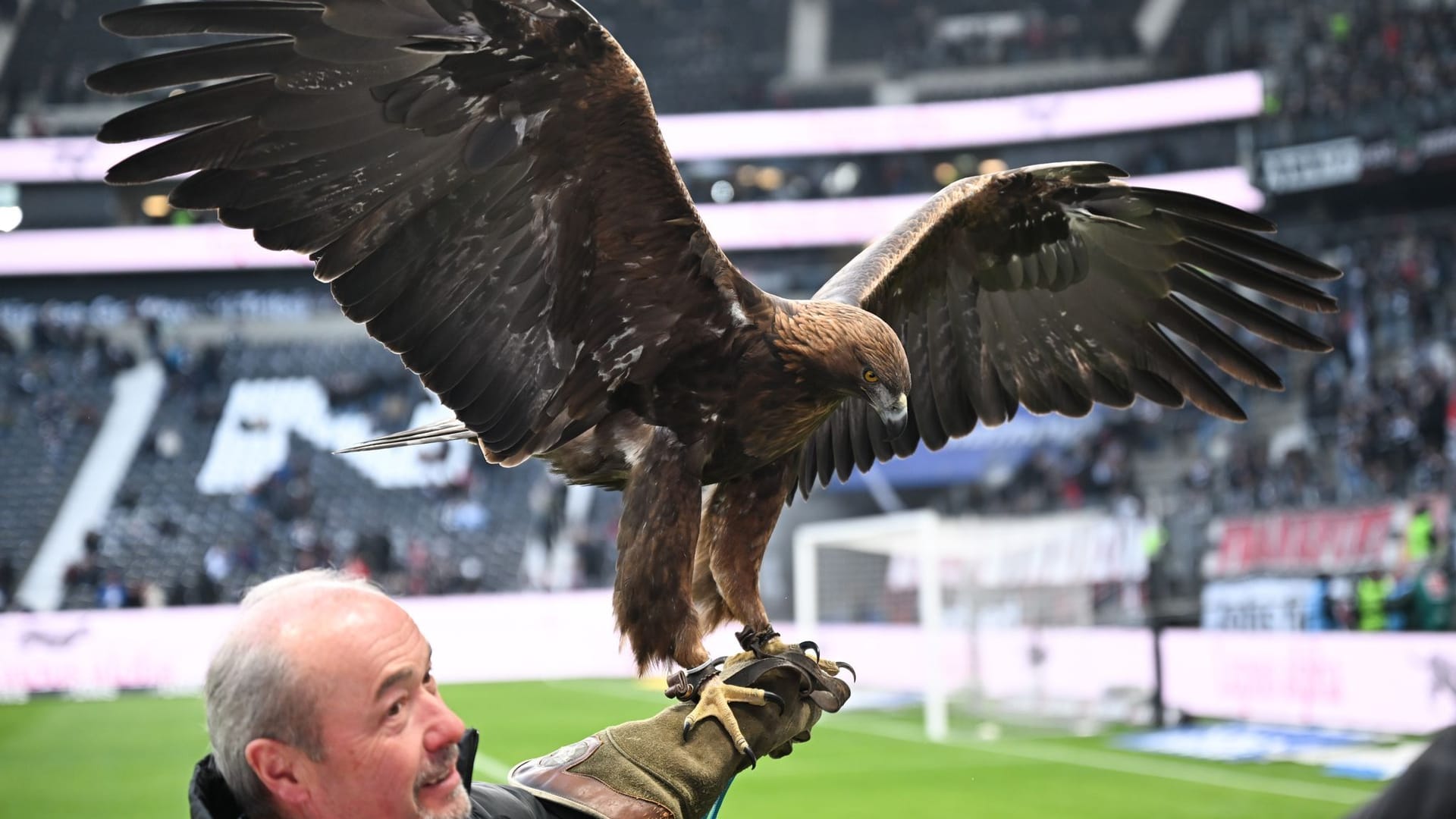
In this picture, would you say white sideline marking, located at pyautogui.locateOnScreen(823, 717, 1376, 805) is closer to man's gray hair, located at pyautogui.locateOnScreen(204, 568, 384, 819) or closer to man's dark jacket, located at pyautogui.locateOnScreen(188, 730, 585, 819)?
man's dark jacket, located at pyautogui.locateOnScreen(188, 730, 585, 819)

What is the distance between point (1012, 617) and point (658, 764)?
34.3ft

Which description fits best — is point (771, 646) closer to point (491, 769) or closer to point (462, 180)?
point (462, 180)

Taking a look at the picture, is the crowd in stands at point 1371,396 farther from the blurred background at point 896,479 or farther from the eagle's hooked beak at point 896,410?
the eagle's hooked beak at point 896,410

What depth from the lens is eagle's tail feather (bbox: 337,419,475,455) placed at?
2.92 meters

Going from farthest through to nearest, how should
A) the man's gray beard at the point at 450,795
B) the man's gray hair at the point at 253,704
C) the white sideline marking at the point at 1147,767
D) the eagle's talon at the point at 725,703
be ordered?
the white sideline marking at the point at 1147,767 < the eagle's talon at the point at 725,703 < the man's gray beard at the point at 450,795 < the man's gray hair at the point at 253,704

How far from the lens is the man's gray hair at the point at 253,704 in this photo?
1.57 meters

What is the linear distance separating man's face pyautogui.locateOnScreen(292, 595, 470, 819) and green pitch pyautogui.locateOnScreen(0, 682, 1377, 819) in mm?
7097

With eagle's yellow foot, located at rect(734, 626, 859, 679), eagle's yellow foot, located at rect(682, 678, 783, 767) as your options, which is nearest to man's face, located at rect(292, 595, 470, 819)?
eagle's yellow foot, located at rect(682, 678, 783, 767)

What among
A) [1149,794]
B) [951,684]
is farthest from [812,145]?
[1149,794]

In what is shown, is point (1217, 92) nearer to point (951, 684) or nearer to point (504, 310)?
point (951, 684)

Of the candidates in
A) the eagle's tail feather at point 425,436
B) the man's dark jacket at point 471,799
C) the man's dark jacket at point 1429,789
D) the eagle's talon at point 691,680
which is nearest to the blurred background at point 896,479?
the eagle's tail feather at point 425,436

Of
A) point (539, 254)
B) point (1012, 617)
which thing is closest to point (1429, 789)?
point (539, 254)

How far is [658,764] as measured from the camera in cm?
213

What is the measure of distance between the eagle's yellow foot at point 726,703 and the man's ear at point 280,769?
2.48 ft
